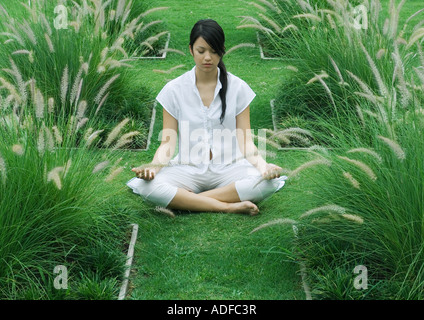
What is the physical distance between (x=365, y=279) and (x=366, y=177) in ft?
1.65

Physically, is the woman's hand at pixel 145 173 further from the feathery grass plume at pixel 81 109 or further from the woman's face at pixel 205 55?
the woman's face at pixel 205 55

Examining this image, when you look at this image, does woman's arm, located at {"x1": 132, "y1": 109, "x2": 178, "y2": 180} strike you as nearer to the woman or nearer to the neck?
the woman

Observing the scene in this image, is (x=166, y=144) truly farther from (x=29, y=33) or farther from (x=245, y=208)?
(x=29, y=33)

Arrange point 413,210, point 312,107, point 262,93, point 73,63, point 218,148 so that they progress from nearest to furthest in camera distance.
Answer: point 413,210 < point 218,148 < point 73,63 < point 312,107 < point 262,93

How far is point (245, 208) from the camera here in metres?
4.66

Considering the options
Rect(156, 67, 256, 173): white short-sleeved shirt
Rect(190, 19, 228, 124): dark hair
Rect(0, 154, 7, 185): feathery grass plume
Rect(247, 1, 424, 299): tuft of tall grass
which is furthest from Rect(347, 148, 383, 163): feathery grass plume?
Rect(0, 154, 7, 185): feathery grass plume

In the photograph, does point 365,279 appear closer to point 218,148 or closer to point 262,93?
point 218,148

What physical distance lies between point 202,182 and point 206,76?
0.71 meters

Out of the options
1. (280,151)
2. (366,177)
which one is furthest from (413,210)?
(280,151)

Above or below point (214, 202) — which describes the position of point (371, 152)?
above

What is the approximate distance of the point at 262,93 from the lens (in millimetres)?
7109

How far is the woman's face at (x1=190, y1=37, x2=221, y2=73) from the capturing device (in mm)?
4434

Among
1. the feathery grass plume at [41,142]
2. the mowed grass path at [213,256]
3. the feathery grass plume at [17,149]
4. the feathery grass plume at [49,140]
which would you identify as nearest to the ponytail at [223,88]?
the mowed grass path at [213,256]

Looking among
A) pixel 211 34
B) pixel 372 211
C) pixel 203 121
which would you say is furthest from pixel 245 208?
pixel 372 211
